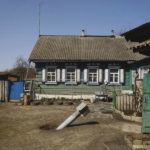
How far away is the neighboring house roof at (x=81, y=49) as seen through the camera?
13.3m

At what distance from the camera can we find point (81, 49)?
1490 cm

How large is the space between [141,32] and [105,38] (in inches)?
465

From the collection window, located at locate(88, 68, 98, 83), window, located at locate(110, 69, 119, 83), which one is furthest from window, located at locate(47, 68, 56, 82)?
window, located at locate(110, 69, 119, 83)

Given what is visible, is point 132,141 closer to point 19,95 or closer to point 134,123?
point 134,123

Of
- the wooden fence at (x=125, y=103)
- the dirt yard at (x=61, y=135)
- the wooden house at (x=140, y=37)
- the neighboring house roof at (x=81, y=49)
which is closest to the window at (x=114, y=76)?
the neighboring house roof at (x=81, y=49)

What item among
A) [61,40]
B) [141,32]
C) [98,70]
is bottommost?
[98,70]

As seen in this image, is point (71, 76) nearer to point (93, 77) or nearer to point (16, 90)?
point (93, 77)

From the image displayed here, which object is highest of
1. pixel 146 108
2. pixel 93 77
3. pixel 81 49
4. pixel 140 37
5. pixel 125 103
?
pixel 81 49

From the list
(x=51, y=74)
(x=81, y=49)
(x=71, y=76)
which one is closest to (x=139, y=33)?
(x=71, y=76)

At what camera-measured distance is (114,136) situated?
4.91 m

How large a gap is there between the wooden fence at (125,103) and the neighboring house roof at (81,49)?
5576mm

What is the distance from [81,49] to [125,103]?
26.6 feet

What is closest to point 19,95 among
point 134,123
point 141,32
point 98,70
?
point 98,70

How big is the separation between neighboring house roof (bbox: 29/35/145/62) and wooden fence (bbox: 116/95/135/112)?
5576 millimetres
